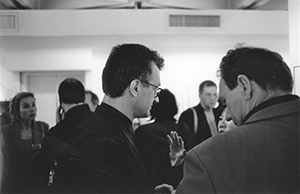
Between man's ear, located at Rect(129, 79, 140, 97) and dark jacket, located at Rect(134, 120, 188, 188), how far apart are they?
0.16 m

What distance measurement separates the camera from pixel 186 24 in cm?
138

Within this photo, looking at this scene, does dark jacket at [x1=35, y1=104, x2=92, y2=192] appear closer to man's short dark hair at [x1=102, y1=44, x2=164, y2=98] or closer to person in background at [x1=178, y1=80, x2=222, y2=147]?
man's short dark hair at [x1=102, y1=44, x2=164, y2=98]

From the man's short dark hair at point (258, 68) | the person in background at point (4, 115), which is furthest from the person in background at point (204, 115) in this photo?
the person in background at point (4, 115)

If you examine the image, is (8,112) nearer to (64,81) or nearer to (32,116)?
(32,116)

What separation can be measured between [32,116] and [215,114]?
2.69 feet

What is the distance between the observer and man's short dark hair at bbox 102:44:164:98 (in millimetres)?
1330

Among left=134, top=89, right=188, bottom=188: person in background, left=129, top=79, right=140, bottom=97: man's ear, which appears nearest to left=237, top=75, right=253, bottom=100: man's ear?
left=134, top=89, right=188, bottom=188: person in background

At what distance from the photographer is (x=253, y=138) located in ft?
3.59

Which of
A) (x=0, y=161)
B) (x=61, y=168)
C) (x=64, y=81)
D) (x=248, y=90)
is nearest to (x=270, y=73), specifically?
(x=248, y=90)

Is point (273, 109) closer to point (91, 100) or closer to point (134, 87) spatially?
point (134, 87)

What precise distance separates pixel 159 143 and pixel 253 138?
449 millimetres

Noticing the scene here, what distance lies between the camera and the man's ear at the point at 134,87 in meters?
1.33

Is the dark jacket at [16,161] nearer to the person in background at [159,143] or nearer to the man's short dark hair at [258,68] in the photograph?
the person in background at [159,143]

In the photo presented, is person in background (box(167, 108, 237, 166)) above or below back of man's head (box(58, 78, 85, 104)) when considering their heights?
below
